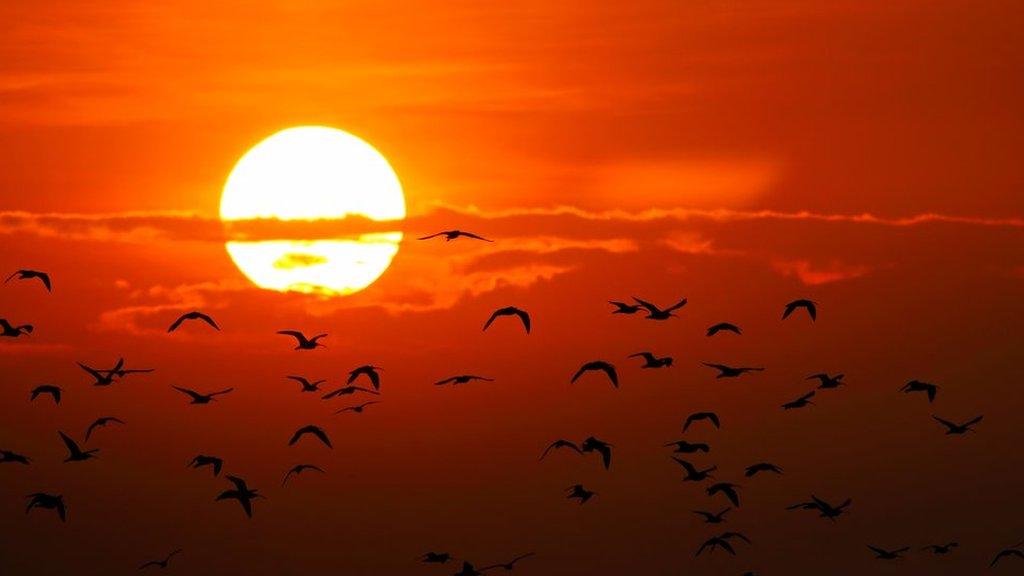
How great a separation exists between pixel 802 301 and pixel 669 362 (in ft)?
24.0

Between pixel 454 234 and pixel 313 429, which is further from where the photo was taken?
pixel 313 429

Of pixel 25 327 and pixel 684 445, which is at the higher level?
pixel 25 327

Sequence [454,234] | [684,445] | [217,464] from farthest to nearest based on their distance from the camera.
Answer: [684,445], [217,464], [454,234]

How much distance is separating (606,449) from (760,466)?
37.5 ft

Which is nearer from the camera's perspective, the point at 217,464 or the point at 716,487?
the point at 217,464

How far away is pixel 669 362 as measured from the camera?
85312 mm

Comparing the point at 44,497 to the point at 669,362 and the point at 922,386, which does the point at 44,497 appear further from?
the point at 922,386

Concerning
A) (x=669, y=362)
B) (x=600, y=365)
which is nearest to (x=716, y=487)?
(x=669, y=362)

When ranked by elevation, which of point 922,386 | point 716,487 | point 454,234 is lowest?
point 716,487

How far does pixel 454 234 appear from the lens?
76.1 metres

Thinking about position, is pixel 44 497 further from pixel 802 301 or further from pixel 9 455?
pixel 802 301

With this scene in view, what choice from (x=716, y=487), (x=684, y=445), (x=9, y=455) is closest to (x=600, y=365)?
(x=684, y=445)

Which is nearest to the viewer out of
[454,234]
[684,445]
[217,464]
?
[454,234]

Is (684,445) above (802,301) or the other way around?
the other way around
